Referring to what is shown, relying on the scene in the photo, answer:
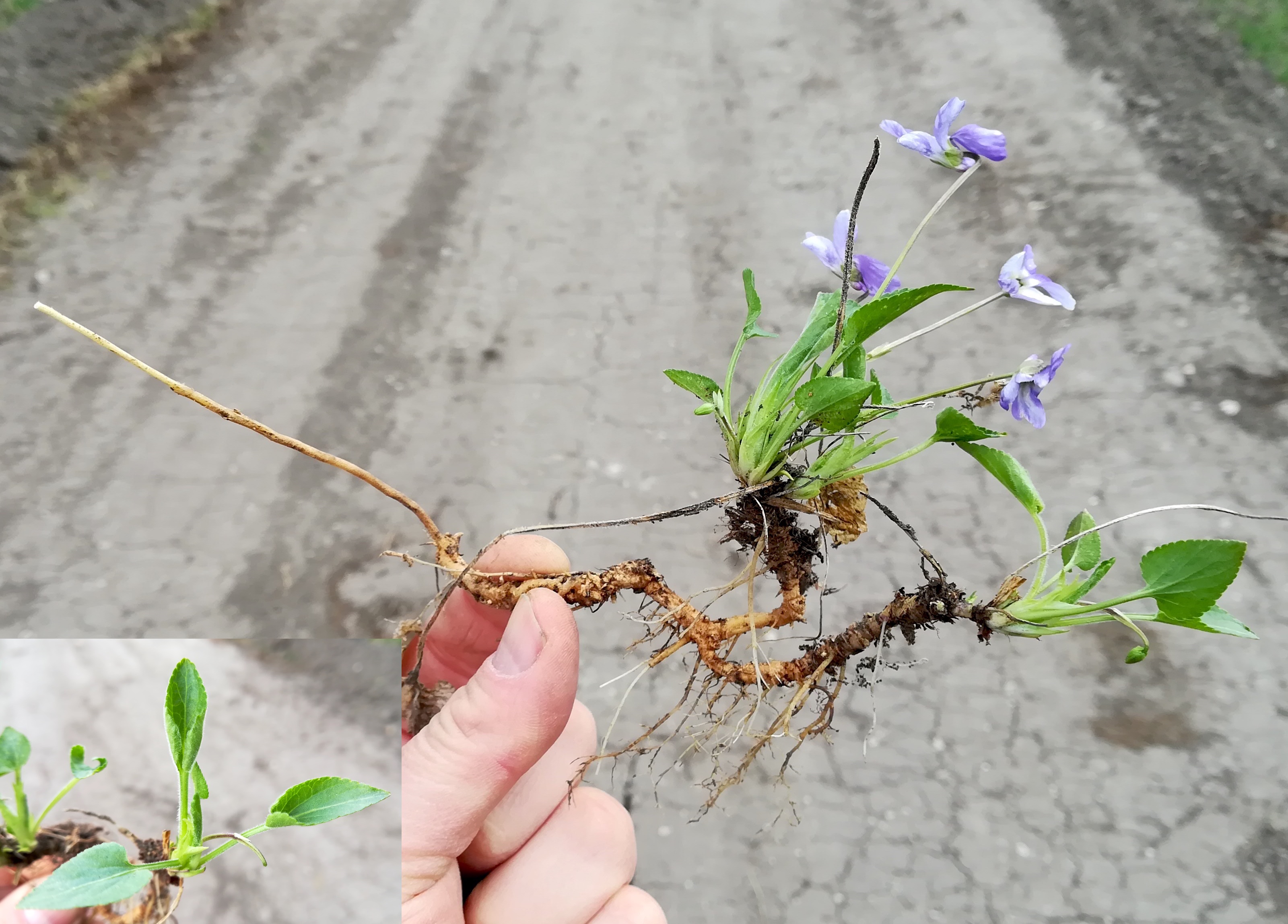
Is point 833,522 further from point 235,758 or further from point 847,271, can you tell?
point 235,758

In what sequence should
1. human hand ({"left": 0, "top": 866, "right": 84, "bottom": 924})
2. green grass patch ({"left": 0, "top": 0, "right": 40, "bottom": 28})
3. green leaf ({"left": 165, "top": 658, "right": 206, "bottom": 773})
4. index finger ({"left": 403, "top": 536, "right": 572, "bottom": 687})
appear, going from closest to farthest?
green leaf ({"left": 165, "top": 658, "right": 206, "bottom": 773}) → human hand ({"left": 0, "top": 866, "right": 84, "bottom": 924}) → index finger ({"left": 403, "top": 536, "right": 572, "bottom": 687}) → green grass patch ({"left": 0, "top": 0, "right": 40, "bottom": 28})

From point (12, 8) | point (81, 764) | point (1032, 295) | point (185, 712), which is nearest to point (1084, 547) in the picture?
point (1032, 295)

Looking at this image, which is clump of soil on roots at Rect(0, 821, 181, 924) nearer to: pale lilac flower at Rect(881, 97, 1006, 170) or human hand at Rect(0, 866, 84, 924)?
human hand at Rect(0, 866, 84, 924)

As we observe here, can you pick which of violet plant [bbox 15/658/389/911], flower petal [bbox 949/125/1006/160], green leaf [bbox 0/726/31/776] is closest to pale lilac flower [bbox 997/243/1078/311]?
flower petal [bbox 949/125/1006/160]

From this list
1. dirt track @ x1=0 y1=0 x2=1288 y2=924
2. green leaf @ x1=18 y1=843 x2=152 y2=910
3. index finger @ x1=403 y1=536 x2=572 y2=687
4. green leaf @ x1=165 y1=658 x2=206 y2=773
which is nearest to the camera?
green leaf @ x1=18 y1=843 x2=152 y2=910

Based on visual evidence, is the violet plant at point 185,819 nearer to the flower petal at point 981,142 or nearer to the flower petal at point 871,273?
the flower petal at point 871,273

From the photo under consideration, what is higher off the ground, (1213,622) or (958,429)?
(958,429)

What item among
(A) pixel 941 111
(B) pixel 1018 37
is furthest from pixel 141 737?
(B) pixel 1018 37
